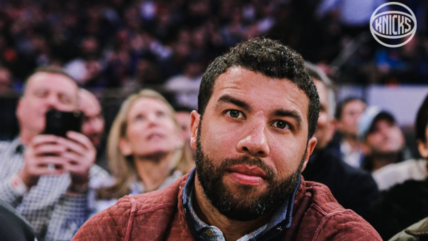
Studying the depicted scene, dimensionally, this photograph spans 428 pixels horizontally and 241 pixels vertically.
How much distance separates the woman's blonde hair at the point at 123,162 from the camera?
9.53 feet

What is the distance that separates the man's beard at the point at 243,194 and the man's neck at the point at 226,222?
0.05 metres

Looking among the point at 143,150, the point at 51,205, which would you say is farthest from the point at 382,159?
the point at 51,205

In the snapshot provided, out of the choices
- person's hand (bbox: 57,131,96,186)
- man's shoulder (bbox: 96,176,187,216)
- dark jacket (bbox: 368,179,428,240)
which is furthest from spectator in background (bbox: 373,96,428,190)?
person's hand (bbox: 57,131,96,186)

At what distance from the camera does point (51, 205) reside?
252 centimetres

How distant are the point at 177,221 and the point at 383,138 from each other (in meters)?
2.71

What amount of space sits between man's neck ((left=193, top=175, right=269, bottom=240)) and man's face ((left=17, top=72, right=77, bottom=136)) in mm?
1663

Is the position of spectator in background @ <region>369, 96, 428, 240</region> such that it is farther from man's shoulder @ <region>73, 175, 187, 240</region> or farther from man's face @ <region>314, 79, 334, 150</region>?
man's shoulder @ <region>73, 175, 187, 240</region>

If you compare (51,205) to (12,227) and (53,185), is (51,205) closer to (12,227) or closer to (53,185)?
(53,185)

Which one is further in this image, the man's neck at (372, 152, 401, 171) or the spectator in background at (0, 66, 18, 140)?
the spectator in background at (0, 66, 18, 140)

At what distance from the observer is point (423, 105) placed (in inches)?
82.7

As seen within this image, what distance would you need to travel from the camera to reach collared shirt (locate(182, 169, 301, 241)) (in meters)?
1.37

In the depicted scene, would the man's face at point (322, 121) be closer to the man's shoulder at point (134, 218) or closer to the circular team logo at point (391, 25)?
the circular team logo at point (391, 25)

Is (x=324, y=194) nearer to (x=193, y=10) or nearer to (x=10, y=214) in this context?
(x=10, y=214)

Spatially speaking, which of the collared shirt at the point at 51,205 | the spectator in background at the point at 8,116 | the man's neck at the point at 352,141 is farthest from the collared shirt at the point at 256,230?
the spectator in background at the point at 8,116
